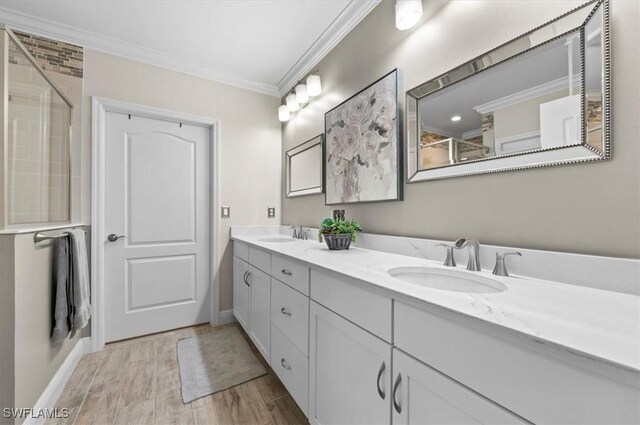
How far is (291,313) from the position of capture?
140cm

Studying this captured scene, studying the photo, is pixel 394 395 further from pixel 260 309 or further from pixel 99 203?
pixel 99 203

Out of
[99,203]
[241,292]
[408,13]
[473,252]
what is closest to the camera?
[473,252]

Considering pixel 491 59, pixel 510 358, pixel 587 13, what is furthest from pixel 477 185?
pixel 510 358

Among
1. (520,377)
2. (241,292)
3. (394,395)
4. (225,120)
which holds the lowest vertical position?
(241,292)

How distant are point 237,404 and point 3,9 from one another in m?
3.02

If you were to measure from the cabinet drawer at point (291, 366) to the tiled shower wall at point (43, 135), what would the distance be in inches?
56.9

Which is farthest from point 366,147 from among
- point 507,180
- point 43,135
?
point 43,135

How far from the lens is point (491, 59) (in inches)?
42.5

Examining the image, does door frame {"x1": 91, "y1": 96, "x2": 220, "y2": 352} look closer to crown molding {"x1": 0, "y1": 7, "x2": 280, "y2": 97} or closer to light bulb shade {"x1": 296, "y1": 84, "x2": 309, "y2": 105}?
crown molding {"x1": 0, "y1": 7, "x2": 280, "y2": 97}

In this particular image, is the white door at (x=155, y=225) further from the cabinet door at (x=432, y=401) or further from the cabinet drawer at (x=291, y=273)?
the cabinet door at (x=432, y=401)

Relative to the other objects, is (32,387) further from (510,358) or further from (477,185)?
(477,185)

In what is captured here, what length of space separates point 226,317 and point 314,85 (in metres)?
2.30

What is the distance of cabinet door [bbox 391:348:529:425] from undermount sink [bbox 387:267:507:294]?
0.39 m

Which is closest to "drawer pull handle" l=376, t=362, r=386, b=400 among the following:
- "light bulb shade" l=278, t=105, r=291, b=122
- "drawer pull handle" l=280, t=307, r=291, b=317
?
"drawer pull handle" l=280, t=307, r=291, b=317
